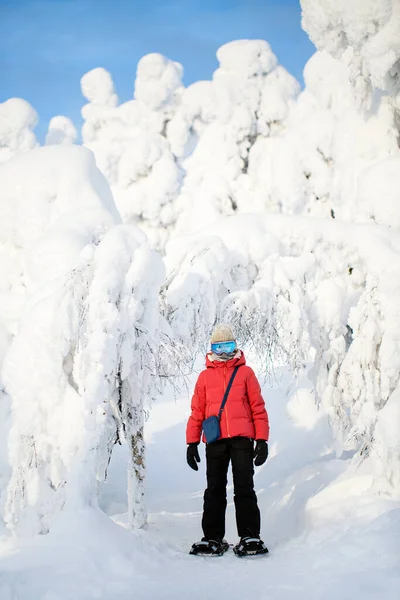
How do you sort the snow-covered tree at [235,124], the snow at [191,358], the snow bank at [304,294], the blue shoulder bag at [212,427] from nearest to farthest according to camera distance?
the snow at [191,358]
the blue shoulder bag at [212,427]
the snow bank at [304,294]
the snow-covered tree at [235,124]

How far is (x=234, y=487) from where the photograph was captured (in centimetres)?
366

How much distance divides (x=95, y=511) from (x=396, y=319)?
363 centimetres

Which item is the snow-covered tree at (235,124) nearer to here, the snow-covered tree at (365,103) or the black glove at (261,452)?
the snow-covered tree at (365,103)

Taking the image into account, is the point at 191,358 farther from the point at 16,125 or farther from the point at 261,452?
the point at 16,125

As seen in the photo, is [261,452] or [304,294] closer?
[261,452]

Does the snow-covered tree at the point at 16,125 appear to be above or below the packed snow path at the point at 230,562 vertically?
above

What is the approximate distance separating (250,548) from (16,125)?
1990 cm

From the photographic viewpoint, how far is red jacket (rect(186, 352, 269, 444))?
3.66m

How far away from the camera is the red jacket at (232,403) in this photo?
366 centimetres

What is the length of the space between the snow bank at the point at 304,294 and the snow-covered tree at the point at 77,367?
90cm

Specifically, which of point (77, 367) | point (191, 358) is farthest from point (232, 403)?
point (191, 358)

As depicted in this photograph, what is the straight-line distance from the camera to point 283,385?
46.1 ft

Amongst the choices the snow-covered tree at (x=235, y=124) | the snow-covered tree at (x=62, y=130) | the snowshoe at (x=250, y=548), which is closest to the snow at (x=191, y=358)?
the snowshoe at (x=250, y=548)

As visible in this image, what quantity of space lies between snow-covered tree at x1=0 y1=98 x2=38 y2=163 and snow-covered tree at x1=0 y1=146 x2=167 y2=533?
53.9 ft
